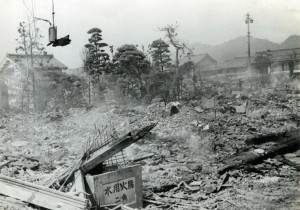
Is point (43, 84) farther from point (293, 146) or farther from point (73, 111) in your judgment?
point (293, 146)

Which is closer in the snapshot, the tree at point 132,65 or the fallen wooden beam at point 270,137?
the fallen wooden beam at point 270,137

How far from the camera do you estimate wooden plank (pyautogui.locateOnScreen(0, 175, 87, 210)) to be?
222 inches

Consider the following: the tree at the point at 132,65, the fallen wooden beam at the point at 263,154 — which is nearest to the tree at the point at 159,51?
the tree at the point at 132,65

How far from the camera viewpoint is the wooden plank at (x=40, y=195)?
18.5 feet

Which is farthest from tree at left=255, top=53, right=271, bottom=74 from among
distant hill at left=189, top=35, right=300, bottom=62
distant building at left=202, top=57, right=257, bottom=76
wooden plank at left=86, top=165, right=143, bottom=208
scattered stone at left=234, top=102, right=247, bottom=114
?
wooden plank at left=86, top=165, right=143, bottom=208

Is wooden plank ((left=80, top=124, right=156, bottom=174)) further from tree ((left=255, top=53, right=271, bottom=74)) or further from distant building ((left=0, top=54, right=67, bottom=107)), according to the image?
tree ((left=255, top=53, right=271, bottom=74))

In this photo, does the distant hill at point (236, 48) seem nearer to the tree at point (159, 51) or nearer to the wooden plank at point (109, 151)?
the tree at point (159, 51)

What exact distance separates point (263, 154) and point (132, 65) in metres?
13.9

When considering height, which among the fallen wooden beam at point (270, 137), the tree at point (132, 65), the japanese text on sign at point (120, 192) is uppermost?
the tree at point (132, 65)

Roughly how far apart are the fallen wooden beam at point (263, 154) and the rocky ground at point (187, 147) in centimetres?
19

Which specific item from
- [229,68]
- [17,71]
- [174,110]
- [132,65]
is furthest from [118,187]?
[229,68]

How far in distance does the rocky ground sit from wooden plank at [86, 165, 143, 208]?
22.2 inches

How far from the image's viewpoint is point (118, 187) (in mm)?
7074

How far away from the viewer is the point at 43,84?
21594mm
